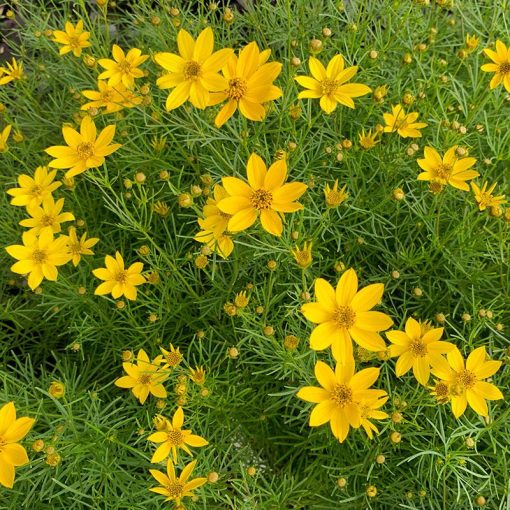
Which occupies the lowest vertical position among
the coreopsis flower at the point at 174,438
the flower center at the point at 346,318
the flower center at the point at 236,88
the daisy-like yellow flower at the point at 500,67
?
the coreopsis flower at the point at 174,438

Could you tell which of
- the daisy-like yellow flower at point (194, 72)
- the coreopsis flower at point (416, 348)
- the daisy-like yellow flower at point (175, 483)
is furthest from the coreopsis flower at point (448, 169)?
the daisy-like yellow flower at point (175, 483)

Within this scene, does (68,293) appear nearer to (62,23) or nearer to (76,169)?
(76,169)

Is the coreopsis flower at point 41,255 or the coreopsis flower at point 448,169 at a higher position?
the coreopsis flower at point 448,169

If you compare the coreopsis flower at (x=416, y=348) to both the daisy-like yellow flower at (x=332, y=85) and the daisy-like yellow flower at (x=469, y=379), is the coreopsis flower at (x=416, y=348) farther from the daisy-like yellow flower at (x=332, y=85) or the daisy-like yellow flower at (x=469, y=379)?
the daisy-like yellow flower at (x=332, y=85)

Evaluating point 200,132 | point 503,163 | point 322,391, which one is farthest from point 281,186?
point 503,163

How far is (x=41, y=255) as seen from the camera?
122 cm

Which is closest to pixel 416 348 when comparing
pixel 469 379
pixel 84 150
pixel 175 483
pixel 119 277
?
pixel 469 379

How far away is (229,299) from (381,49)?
0.85m

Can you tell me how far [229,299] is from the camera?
4.61 feet

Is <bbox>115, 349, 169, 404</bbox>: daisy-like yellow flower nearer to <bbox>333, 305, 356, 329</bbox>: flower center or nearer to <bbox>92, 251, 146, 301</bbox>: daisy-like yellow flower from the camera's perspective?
Answer: <bbox>92, 251, 146, 301</bbox>: daisy-like yellow flower

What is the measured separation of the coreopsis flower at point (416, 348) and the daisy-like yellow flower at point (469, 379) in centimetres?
2

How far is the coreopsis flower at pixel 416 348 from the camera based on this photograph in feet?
3.26

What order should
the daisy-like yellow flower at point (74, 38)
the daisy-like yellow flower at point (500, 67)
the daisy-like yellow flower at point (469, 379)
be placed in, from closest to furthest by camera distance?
the daisy-like yellow flower at point (469, 379) → the daisy-like yellow flower at point (500, 67) → the daisy-like yellow flower at point (74, 38)

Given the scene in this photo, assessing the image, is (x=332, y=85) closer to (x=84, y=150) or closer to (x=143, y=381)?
(x=84, y=150)
